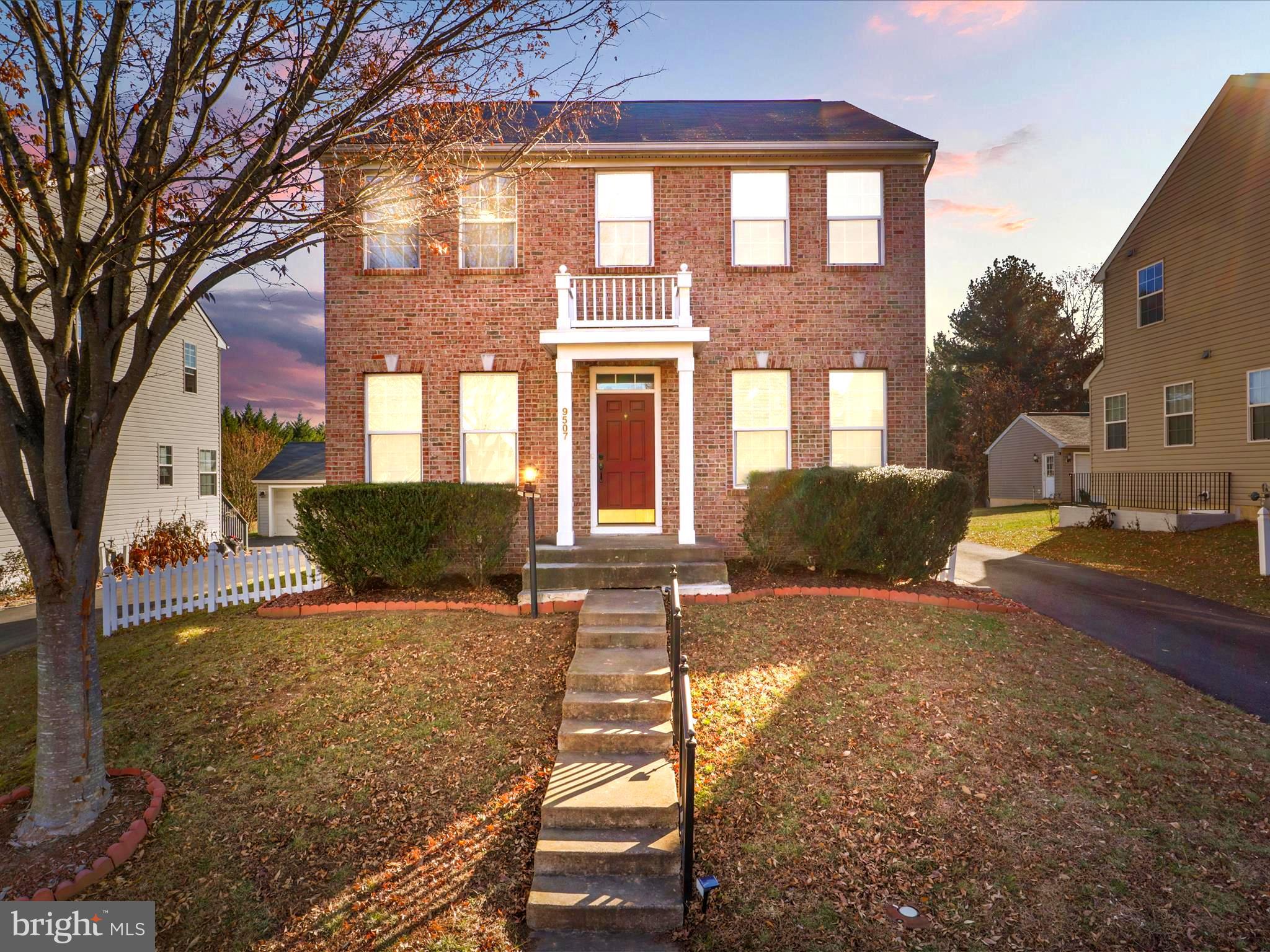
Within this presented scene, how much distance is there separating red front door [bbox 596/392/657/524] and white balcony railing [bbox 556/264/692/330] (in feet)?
4.00

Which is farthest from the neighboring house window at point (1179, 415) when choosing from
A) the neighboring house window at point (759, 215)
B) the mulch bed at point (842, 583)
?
the neighboring house window at point (759, 215)

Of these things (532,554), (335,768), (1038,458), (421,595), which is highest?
(1038,458)

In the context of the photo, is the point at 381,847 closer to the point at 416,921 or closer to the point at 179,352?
the point at 416,921

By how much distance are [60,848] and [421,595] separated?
4.13 m

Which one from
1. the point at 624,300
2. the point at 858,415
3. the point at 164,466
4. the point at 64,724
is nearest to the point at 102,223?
the point at 64,724

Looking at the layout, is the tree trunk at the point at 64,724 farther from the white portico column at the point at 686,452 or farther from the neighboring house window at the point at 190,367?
the neighboring house window at the point at 190,367

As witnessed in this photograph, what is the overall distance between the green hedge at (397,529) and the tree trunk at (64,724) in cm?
352

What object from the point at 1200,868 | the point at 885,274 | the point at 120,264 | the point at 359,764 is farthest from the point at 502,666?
the point at 885,274

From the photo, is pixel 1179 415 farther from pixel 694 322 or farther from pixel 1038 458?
pixel 1038 458

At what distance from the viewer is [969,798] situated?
4.34m

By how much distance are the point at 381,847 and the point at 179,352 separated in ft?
60.6

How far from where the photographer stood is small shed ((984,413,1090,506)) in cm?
2802

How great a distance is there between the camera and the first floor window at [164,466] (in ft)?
55.0

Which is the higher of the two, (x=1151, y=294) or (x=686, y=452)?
(x=1151, y=294)
